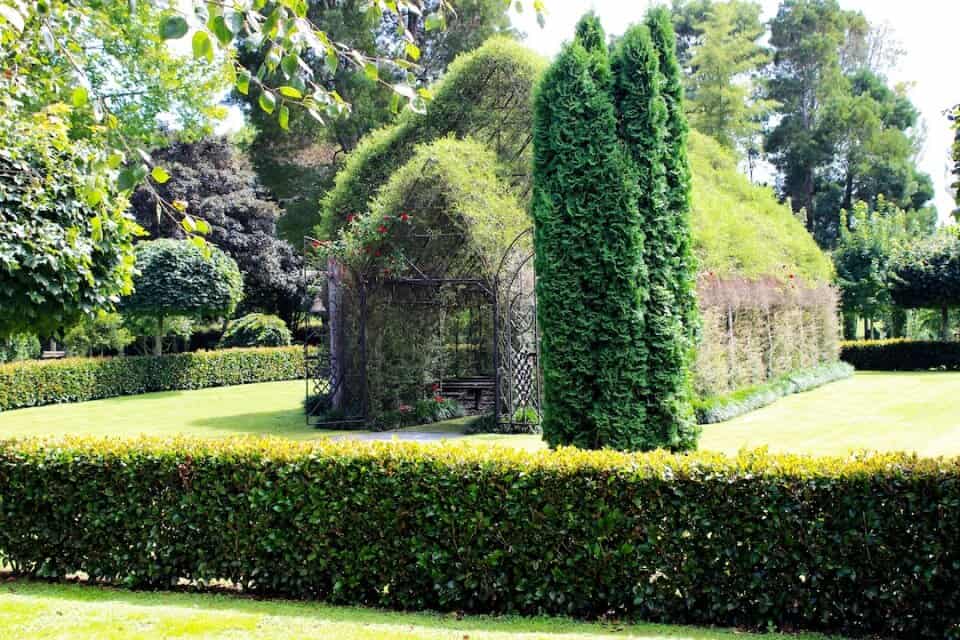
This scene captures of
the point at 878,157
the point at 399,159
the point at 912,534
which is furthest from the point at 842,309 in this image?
the point at 912,534

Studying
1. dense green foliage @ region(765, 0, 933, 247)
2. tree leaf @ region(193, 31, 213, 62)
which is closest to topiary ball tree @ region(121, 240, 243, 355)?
tree leaf @ region(193, 31, 213, 62)

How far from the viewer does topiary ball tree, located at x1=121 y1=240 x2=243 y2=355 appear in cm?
2328

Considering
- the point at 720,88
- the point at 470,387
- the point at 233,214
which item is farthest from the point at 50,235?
the point at 720,88

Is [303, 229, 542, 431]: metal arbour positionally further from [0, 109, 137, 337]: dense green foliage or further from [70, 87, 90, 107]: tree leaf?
[70, 87, 90, 107]: tree leaf

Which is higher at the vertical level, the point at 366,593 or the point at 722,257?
the point at 722,257

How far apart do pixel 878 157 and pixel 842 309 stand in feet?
50.5

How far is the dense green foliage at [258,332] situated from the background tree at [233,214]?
3256mm

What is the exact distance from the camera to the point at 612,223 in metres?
8.54

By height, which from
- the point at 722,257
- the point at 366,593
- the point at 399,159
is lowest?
the point at 366,593

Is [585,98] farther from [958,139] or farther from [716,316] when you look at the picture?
[716,316]

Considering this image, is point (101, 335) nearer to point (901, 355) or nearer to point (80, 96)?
point (80, 96)

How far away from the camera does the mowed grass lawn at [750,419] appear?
12844mm

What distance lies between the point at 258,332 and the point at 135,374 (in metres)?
6.81

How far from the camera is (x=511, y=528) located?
556 cm
